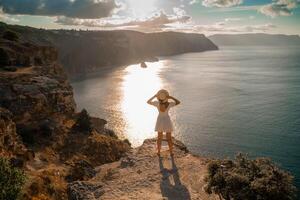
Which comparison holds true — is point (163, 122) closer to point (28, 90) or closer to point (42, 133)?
point (42, 133)

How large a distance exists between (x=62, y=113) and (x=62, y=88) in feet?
9.63

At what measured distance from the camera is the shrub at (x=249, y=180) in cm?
1195

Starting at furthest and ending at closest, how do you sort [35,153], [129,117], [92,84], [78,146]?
[92,84], [129,117], [78,146], [35,153]

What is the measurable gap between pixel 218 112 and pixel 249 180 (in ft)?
227

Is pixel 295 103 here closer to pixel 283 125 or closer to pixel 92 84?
pixel 283 125

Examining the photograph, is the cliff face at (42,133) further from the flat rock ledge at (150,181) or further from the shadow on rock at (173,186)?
the shadow on rock at (173,186)

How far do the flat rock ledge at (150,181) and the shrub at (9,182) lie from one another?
7.63ft

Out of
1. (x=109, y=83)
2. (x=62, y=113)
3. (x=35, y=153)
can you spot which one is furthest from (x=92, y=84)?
(x=35, y=153)

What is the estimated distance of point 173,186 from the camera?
46.9 feet

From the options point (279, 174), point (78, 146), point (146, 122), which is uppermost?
point (279, 174)

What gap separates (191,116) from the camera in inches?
3066

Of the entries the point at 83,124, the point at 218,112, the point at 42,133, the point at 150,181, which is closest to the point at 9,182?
the point at 150,181

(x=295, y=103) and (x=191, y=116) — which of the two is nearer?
(x=191, y=116)

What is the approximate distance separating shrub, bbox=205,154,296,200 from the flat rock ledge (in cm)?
99
